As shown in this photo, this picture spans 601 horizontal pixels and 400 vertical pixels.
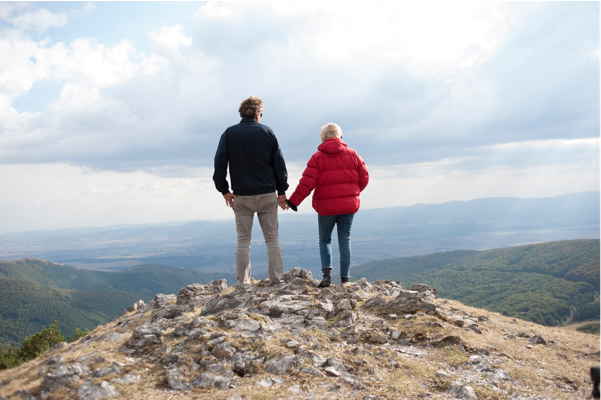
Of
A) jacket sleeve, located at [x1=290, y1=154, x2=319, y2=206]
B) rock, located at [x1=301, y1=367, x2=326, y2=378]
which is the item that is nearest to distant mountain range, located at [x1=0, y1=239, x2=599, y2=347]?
jacket sleeve, located at [x1=290, y1=154, x2=319, y2=206]

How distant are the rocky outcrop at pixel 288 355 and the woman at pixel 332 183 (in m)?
2.27

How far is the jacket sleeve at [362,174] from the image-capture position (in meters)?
9.85

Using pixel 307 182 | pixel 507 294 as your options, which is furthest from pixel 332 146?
pixel 507 294

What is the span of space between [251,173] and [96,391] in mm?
5636

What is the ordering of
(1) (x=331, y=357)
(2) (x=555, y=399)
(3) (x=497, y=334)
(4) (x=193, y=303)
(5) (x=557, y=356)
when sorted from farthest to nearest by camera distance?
(4) (x=193, y=303), (3) (x=497, y=334), (5) (x=557, y=356), (1) (x=331, y=357), (2) (x=555, y=399)

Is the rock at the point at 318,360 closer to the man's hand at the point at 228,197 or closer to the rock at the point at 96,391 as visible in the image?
the rock at the point at 96,391

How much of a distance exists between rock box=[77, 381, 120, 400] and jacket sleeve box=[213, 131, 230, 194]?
5.28 metres

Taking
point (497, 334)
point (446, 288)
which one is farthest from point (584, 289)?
point (497, 334)

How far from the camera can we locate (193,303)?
984cm

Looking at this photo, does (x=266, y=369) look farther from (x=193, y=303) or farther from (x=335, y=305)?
(x=193, y=303)

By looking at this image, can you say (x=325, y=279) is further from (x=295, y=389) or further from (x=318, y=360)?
(x=295, y=389)

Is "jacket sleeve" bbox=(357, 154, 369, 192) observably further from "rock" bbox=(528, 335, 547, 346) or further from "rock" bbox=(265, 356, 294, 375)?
"rock" bbox=(265, 356, 294, 375)

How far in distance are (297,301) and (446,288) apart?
162836 mm

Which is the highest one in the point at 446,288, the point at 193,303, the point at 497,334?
the point at 193,303
